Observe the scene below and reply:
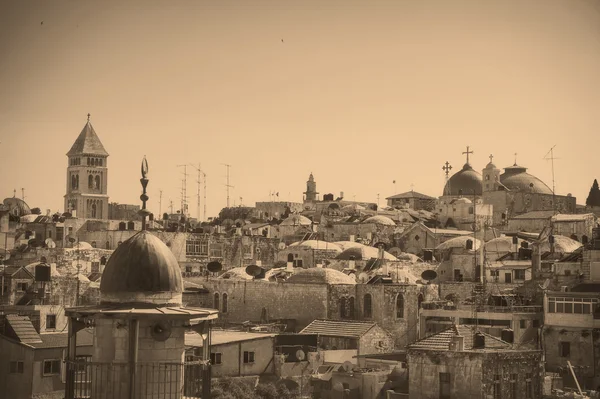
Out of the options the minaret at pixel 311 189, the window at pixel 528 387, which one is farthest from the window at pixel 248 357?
the minaret at pixel 311 189

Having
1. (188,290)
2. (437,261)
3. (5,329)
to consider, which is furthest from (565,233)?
(5,329)

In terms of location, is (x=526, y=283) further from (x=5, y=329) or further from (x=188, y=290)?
(x=5, y=329)

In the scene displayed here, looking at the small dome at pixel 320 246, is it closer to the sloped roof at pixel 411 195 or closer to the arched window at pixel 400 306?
the arched window at pixel 400 306

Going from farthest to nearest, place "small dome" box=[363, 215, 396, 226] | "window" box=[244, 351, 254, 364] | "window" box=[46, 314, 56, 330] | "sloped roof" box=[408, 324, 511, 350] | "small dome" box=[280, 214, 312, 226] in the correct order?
1. "small dome" box=[280, 214, 312, 226]
2. "small dome" box=[363, 215, 396, 226]
3. "window" box=[46, 314, 56, 330]
4. "window" box=[244, 351, 254, 364]
5. "sloped roof" box=[408, 324, 511, 350]

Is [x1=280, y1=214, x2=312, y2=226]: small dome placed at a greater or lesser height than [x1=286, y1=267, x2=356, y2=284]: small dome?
greater

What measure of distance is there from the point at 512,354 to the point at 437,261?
79.6 feet

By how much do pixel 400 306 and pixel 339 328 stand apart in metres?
4.21

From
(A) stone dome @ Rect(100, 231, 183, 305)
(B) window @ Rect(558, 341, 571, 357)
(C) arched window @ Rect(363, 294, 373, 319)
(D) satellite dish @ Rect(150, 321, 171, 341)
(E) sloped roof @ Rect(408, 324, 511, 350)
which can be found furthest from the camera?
(C) arched window @ Rect(363, 294, 373, 319)

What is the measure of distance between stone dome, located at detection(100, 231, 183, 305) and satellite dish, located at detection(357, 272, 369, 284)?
31738 millimetres

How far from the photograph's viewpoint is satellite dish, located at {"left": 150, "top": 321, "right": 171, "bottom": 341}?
9.93m

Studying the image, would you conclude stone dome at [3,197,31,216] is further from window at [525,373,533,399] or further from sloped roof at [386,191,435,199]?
window at [525,373,533,399]

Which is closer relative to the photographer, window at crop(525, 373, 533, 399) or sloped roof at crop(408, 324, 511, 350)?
window at crop(525, 373, 533, 399)

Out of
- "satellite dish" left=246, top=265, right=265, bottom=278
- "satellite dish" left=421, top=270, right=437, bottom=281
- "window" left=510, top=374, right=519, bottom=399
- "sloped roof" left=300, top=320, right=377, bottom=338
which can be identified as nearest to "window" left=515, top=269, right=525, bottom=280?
"satellite dish" left=421, top=270, right=437, bottom=281

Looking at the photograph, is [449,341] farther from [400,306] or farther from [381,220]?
[381,220]
